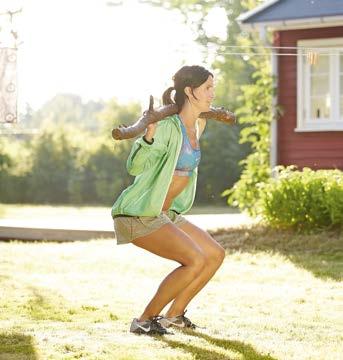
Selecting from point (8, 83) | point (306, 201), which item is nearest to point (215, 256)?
point (8, 83)

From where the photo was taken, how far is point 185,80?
6398mm

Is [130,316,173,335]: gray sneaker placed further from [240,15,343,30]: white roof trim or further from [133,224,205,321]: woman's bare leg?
[240,15,343,30]: white roof trim

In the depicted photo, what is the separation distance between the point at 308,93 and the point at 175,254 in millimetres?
10782

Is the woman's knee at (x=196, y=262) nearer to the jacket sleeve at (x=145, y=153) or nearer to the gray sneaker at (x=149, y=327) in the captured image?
the gray sneaker at (x=149, y=327)

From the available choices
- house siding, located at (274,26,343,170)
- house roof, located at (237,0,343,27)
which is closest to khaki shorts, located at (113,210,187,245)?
house roof, located at (237,0,343,27)

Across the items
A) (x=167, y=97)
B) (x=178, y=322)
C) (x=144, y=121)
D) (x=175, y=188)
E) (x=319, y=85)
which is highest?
(x=319, y=85)

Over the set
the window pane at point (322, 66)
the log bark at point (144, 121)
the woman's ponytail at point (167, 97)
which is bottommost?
the log bark at point (144, 121)

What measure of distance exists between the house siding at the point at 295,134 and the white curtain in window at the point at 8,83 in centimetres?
661

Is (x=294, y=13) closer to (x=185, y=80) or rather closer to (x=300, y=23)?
(x=300, y=23)

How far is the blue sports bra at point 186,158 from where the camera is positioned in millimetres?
6270

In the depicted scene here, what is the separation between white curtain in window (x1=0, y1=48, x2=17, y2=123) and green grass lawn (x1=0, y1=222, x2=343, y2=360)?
1.83m

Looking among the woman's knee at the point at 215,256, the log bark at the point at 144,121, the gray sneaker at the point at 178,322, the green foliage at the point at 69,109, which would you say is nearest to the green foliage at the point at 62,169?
the gray sneaker at the point at 178,322

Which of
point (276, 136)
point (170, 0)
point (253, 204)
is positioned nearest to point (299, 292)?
point (253, 204)

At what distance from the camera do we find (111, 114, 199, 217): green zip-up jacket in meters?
5.99
